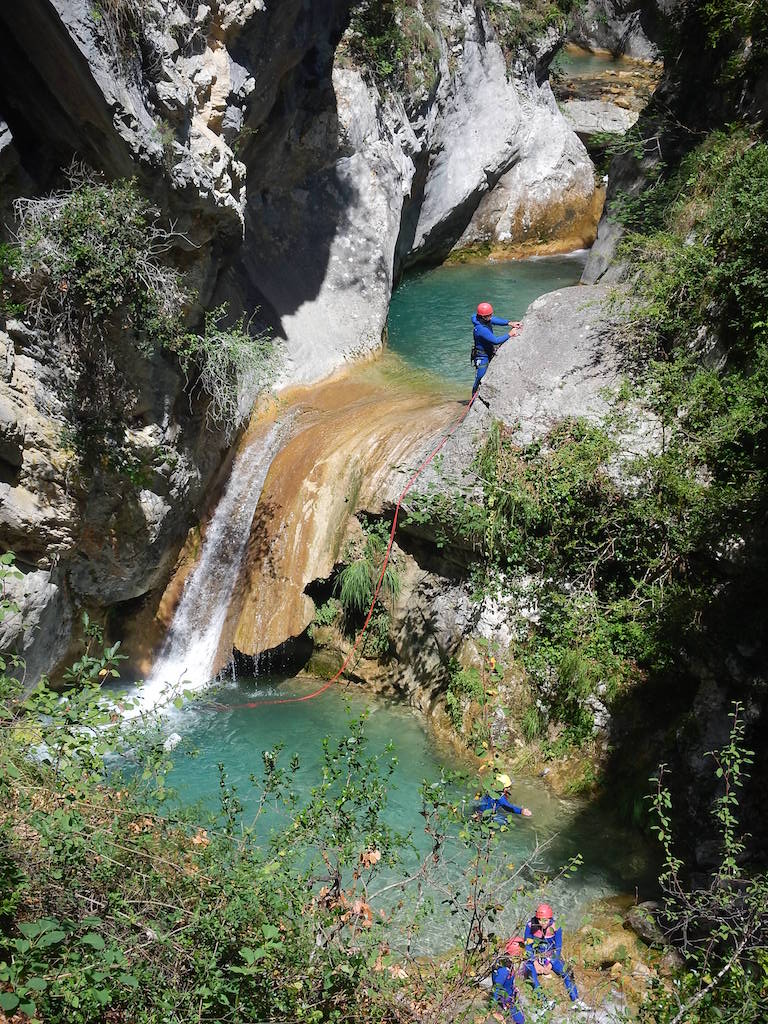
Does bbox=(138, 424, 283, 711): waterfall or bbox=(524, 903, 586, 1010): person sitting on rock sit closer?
bbox=(524, 903, 586, 1010): person sitting on rock

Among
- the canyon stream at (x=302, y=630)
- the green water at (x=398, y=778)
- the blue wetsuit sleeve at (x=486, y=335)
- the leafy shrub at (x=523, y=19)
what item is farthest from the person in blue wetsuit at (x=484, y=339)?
the leafy shrub at (x=523, y=19)

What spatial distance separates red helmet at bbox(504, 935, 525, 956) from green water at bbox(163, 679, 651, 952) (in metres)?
1.51

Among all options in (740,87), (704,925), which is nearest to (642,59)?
(740,87)

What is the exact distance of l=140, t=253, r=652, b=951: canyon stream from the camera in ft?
26.0

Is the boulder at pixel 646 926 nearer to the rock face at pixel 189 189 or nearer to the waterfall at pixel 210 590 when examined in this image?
the waterfall at pixel 210 590

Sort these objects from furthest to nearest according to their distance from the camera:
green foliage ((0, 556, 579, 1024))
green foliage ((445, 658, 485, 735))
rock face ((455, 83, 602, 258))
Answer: rock face ((455, 83, 602, 258))
green foliage ((445, 658, 485, 735))
green foliage ((0, 556, 579, 1024))

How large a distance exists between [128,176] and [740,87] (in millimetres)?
7460

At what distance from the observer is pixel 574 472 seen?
29.5ft

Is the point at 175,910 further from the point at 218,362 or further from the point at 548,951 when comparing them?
the point at 218,362

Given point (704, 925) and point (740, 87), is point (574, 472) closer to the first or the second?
point (704, 925)

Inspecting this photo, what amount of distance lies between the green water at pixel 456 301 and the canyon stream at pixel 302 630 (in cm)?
45

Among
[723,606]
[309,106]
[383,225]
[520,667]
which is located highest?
[309,106]

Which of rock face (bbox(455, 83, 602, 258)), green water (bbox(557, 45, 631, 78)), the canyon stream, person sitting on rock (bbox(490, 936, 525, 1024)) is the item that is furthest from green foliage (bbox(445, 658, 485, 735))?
green water (bbox(557, 45, 631, 78))

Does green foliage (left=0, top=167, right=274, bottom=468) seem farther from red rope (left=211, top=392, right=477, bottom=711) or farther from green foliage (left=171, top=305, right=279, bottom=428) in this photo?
red rope (left=211, top=392, right=477, bottom=711)
